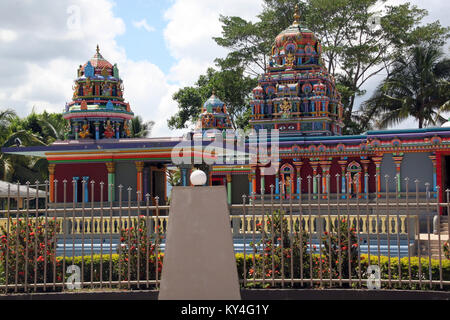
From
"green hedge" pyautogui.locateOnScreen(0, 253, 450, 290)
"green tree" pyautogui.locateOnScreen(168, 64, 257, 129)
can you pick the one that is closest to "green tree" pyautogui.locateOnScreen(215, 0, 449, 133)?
"green tree" pyautogui.locateOnScreen(168, 64, 257, 129)

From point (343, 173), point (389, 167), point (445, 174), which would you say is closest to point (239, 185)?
point (343, 173)

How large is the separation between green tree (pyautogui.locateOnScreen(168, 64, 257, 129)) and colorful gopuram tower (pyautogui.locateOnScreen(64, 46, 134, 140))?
1039 cm

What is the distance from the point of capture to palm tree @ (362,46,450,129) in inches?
1425

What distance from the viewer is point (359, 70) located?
4038cm

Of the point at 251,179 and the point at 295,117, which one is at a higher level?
the point at 295,117

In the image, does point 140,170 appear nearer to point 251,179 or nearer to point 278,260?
point 251,179

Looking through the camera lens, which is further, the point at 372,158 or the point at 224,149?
the point at 224,149

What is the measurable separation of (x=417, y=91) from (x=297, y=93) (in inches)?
430

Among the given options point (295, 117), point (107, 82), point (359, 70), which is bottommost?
point (295, 117)

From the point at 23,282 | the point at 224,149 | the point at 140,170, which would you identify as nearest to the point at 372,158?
the point at 224,149

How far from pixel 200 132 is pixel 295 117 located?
7.74m

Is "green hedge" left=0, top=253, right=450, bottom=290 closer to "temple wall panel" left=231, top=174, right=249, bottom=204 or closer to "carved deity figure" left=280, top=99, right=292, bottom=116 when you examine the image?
"carved deity figure" left=280, top=99, right=292, bottom=116
